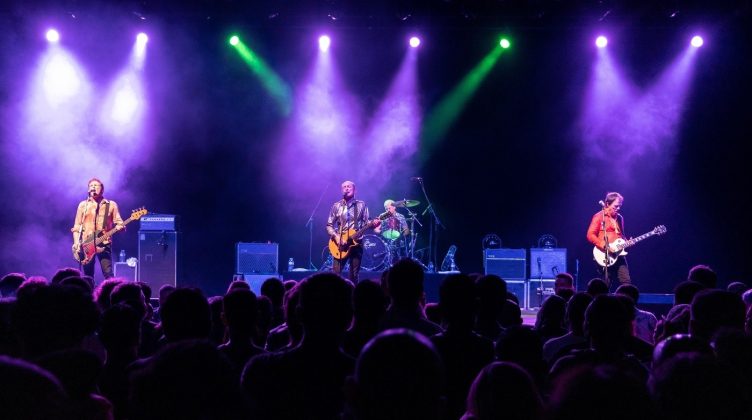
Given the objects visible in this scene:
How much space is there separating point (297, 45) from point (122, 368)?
43.3 feet

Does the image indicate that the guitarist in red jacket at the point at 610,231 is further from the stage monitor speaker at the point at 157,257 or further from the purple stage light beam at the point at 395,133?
the stage monitor speaker at the point at 157,257

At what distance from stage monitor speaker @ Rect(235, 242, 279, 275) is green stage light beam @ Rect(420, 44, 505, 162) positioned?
13.7 feet

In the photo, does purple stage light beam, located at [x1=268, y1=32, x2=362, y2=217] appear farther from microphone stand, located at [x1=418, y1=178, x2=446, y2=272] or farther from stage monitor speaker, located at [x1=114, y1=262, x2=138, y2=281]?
stage monitor speaker, located at [x1=114, y1=262, x2=138, y2=281]

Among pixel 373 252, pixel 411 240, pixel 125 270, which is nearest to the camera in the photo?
pixel 125 270

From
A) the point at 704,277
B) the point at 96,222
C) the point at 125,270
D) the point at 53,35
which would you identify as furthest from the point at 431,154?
the point at 704,277

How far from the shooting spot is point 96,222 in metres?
12.8

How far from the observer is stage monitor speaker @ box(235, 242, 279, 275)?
1429 centimetres

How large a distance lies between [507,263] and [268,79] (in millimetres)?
6508

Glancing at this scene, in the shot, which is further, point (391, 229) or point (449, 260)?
point (449, 260)

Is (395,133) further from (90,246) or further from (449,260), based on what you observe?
(90,246)

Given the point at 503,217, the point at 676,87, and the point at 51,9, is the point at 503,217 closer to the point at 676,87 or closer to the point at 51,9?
the point at 676,87

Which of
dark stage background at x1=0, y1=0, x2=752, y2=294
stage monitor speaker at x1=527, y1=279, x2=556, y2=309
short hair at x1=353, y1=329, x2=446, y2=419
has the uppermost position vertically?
dark stage background at x1=0, y1=0, x2=752, y2=294

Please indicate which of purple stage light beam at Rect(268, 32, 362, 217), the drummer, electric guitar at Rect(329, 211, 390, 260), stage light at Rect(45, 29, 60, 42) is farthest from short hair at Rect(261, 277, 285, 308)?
stage light at Rect(45, 29, 60, 42)

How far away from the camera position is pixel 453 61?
15945 millimetres
